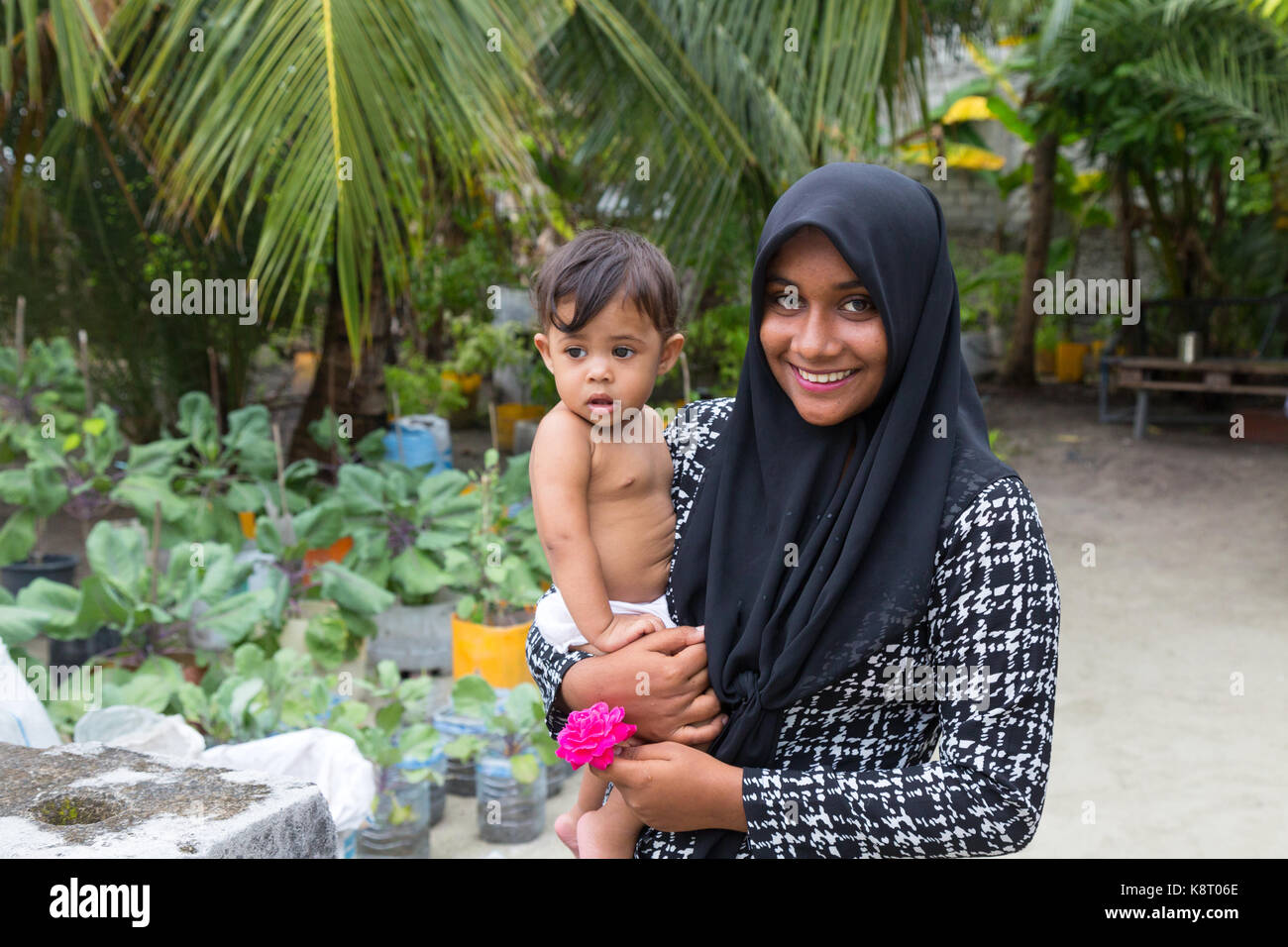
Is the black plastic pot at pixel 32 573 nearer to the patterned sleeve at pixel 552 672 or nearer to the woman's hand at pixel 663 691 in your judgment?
the patterned sleeve at pixel 552 672

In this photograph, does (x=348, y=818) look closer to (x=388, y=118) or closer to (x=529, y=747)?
(x=529, y=747)

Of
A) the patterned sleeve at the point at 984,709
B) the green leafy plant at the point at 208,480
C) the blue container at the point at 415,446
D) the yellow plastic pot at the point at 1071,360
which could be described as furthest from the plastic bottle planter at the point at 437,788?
the yellow plastic pot at the point at 1071,360

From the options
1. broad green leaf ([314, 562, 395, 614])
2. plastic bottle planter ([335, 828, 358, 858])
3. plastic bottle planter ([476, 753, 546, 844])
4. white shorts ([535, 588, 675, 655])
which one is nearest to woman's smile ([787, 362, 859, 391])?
white shorts ([535, 588, 675, 655])

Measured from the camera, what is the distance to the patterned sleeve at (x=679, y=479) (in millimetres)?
1534

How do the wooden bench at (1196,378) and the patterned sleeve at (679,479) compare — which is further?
the wooden bench at (1196,378)

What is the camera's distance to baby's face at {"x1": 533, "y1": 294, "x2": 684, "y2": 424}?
61.0 inches

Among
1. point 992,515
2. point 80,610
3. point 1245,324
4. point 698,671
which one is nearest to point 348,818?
point 80,610

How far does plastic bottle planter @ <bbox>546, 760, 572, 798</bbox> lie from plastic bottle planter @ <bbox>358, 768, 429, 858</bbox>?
568 millimetres

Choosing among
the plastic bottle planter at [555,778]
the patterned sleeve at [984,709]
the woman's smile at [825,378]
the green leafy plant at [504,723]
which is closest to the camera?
the patterned sleeve at [984,709]

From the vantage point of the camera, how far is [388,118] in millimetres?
3238

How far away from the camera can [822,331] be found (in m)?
1.28

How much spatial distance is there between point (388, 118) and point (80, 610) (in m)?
1.63

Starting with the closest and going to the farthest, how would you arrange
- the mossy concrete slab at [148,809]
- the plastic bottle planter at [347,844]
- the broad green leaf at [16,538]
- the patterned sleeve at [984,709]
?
the patterned sleeve at [984,709] → the mossy concrete slab at [148,809] → the plastic bottle planter at [347,844] → the broad green leaf at [16,538]

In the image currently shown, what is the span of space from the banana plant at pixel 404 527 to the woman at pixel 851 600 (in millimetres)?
2771
